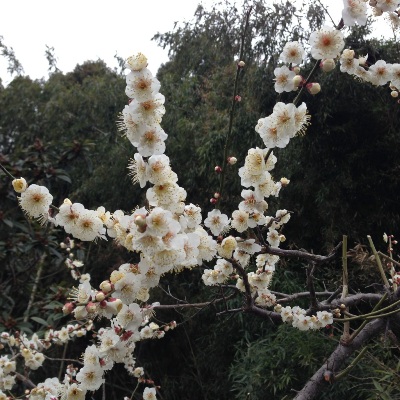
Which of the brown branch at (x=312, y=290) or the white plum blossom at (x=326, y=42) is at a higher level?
the white plum blossom at (x=326, y=42)

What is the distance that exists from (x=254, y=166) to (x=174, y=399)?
2624 millimetres

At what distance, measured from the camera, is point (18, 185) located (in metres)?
0.89

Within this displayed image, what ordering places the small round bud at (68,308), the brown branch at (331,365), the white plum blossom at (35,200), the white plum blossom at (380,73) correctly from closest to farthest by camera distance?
the small round bud at (68,308)
the white plum blossom at (35,200)
the white plum blossom at (380,73)
the brown branch at (331,365)

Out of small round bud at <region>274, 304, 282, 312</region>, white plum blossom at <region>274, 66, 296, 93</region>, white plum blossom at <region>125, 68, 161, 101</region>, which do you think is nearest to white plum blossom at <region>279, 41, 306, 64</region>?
white plum blossom at <region>274, 66, 296, 93</region>

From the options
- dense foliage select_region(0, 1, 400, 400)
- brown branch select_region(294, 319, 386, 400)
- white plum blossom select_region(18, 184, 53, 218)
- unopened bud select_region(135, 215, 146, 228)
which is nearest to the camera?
unopened bud select_region(135, 215, 146, 228)

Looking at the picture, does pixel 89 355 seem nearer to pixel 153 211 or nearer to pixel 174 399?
pixel 153 211

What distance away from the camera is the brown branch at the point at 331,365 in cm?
123

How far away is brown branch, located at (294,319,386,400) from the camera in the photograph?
1.23 m

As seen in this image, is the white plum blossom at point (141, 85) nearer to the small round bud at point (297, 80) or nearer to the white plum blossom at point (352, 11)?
the small round bud at point (297, 80)

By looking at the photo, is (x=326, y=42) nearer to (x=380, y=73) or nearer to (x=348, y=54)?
(x=348, y=54)

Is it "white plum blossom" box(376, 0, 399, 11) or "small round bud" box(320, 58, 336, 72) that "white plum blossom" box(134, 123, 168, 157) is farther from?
"white plum blossom" box(376, 0, 399, 11)

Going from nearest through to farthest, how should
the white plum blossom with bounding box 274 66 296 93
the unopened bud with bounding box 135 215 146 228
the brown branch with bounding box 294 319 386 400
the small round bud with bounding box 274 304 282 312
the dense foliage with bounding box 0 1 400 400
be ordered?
the unopened bud with bounding box 135 215 146 228 → the white plum blossom with bounding box 274 66 296 93 → the brown branch with bounding box 294 319 386 400 → the small round bud with bounding box 274 304 282 312 → the dense foliage with bounding box 0 1 400 400

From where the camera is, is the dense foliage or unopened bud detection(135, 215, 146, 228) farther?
the dense foliage

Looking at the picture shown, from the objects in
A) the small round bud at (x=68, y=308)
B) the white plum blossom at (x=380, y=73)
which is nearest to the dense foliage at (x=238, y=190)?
the white plum blossom at (x=380, y=73)
